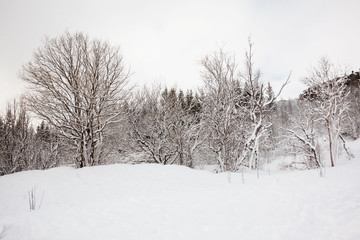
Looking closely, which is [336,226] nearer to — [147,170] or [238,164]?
[147,170]

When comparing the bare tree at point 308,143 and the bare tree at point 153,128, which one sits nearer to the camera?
the bare tree at point 308,143

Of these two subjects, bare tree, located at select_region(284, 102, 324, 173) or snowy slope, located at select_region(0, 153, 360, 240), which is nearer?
snowy slope, located at select_region(0, 153, 360, 240)

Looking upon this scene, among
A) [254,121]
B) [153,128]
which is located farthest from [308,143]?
[153,128]

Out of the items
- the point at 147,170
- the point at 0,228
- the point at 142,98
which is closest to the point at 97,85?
the point at 142,98

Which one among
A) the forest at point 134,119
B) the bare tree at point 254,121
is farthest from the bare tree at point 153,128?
the bare tree at point 254,121

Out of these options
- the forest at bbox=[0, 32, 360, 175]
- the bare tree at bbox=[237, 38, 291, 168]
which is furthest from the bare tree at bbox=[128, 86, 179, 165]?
the bare tree at bbox=[237, 38, 291, 168]

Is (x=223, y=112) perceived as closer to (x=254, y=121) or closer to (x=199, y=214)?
(x=254, y=121)

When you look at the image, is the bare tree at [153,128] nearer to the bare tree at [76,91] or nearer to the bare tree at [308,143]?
the bare tree at [76,91]

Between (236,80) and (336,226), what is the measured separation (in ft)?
41.3

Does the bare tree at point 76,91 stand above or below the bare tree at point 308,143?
A: above

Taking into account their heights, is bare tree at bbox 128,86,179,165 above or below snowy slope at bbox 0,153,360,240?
above

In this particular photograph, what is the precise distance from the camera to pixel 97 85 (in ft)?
37.0

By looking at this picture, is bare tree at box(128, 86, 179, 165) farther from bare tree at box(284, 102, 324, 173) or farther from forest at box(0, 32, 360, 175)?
bare tree at box(284, 102, 324, 173)

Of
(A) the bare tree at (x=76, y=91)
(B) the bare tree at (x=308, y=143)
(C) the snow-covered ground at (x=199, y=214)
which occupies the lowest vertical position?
(C) the snow-covered ground at (x=199, y=214)
